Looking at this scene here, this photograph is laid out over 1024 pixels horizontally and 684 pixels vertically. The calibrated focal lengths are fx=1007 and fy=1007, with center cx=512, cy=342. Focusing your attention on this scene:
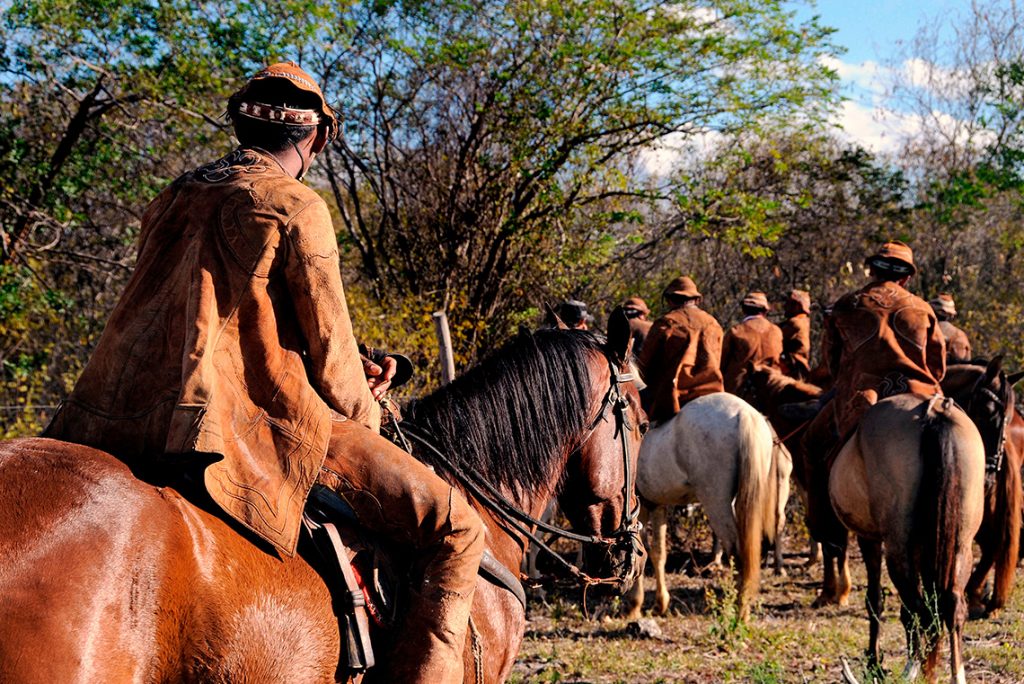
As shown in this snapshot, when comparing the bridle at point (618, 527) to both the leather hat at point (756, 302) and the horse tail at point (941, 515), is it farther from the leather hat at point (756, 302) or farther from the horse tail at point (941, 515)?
the leather hat at point (756, 302)

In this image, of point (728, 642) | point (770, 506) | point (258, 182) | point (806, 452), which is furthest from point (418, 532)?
point (806, 452)

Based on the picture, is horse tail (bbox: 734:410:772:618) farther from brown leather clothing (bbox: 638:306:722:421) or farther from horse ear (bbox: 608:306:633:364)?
horse ear (bbox: 608:306:633:364)

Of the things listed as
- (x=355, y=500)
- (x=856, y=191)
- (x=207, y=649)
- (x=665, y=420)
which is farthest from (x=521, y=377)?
(x=856, y=191)

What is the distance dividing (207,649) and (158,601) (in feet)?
0.59

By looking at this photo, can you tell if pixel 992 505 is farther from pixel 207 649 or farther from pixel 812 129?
pixel 207 649

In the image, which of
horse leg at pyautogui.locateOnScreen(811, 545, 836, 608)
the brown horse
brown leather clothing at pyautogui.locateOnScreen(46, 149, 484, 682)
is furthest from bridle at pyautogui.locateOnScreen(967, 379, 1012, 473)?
brown leather clothing at pyautogui.locateOnScreen(46, 149, 484, 682)

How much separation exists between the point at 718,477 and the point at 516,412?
550 centimetres

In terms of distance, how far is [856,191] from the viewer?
17.9 m

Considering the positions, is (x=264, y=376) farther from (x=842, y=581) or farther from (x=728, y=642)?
(x=842, y=581)

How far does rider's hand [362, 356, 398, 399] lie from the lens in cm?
359

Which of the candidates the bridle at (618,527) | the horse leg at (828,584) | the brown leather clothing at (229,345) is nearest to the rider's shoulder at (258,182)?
the brown leather clothing at (229,345)

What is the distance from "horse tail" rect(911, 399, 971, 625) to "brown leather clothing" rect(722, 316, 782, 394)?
4.98 m

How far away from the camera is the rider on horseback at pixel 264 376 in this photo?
2.58 metres

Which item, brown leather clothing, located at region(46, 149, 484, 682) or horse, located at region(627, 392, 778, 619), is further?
horse, located at region(627, 392, 778, 619)
